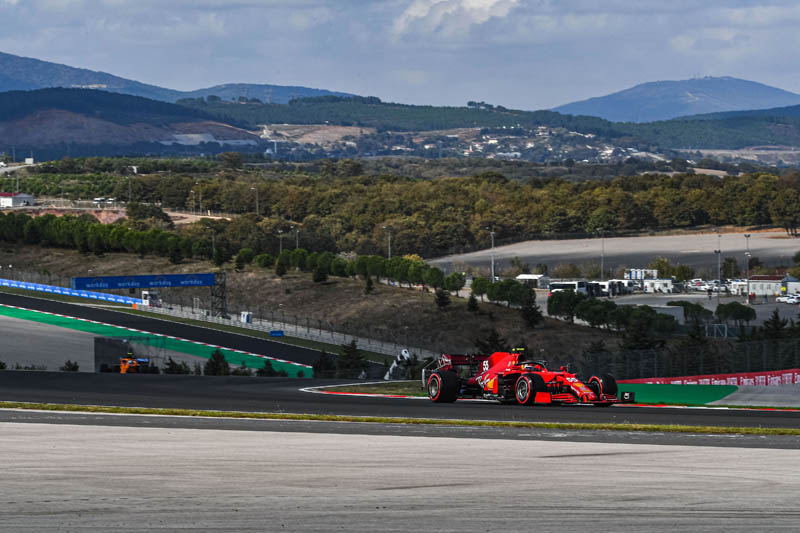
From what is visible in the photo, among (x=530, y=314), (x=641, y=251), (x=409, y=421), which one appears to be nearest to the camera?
(x=409, y=421)

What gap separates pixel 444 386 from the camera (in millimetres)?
33438

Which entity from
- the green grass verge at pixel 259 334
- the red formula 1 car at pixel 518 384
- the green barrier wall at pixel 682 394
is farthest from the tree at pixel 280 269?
the red formula 1 car at pixel 518 384

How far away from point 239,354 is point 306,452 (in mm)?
67469

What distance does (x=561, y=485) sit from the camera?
1555 centimetres

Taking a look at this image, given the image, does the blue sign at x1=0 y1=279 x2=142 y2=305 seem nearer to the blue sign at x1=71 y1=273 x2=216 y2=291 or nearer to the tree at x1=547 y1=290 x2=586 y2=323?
the blue sign at x1=71 y1=273 x2=216 y2=291

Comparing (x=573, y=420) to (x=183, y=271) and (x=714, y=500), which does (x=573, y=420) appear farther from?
(x=183, y=271)

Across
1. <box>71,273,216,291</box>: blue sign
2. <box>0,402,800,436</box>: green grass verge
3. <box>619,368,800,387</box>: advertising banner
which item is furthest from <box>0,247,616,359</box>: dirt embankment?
<box>0,402,800,436</box>: green grass verge

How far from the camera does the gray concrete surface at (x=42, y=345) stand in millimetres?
79787

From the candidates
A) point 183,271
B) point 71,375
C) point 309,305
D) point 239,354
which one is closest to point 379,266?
point 309,305

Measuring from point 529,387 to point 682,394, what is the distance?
8.94 meters

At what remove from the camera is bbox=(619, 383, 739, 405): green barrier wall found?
124ft

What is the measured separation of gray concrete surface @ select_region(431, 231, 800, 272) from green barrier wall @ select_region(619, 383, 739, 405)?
124916mm

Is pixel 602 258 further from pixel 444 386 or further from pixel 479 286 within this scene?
pixel 444 386

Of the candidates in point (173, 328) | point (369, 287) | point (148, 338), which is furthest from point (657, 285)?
point (148, 338)
